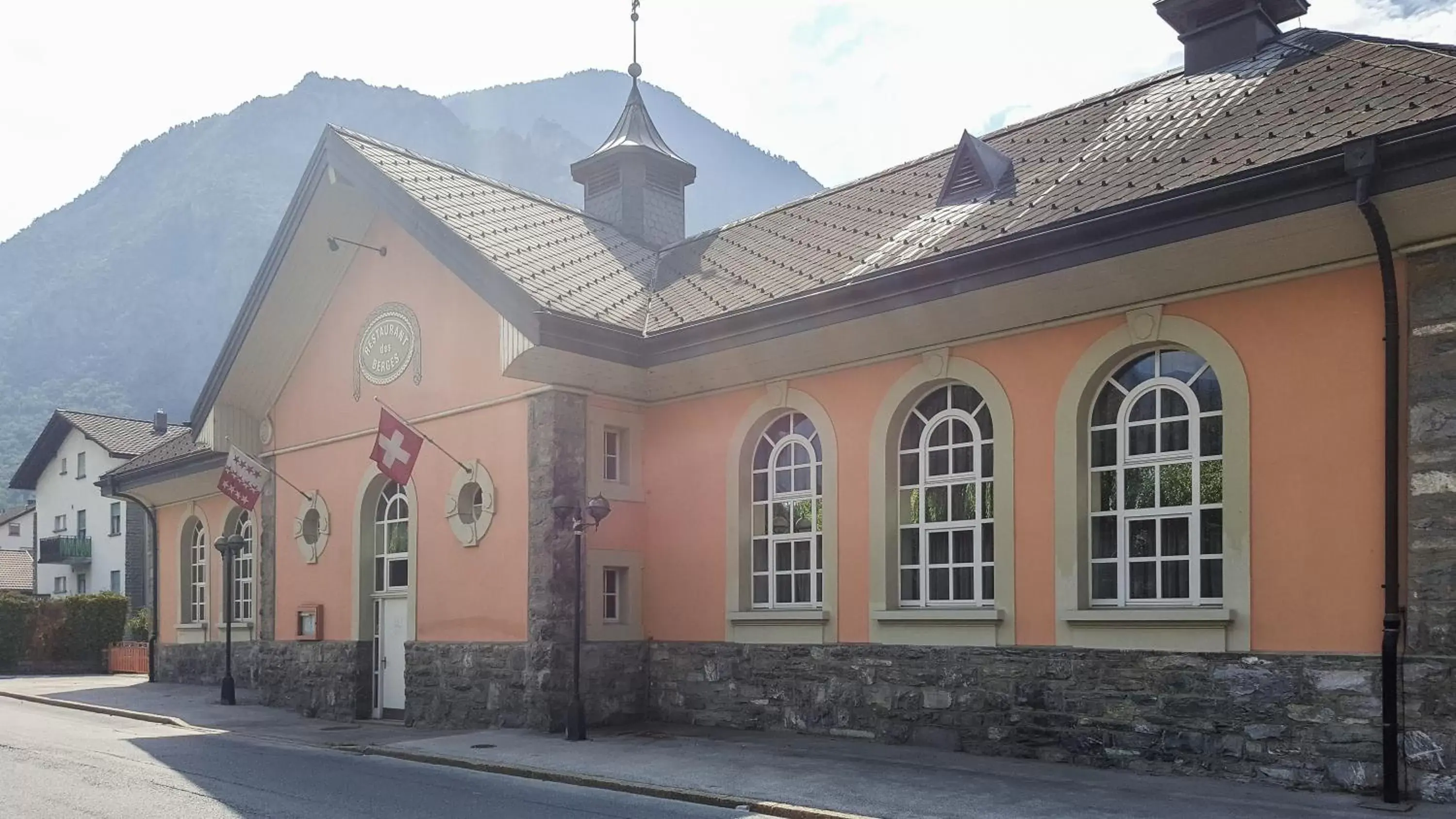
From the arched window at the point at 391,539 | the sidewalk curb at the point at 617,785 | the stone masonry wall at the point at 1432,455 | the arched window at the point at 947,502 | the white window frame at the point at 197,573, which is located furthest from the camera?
the white window frame at the point at 197,573

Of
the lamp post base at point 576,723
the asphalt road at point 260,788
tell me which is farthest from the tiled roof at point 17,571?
the lamp post base at point 576,723

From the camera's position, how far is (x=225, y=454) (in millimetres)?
22453

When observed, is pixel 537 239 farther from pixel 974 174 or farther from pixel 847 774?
pixel 847 774

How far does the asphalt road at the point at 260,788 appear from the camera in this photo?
31.6ft

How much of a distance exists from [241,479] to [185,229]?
4619 inches

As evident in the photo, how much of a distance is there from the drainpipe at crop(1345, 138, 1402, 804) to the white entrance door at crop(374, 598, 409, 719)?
40.8 ft

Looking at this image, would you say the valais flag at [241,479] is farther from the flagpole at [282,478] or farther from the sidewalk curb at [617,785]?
the sidewalk curb at [617,785]

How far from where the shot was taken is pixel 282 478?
1994cm

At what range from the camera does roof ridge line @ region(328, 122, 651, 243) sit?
17.8 metres

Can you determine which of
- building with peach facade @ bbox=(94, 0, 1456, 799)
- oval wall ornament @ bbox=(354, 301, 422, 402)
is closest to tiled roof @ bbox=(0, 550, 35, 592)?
building with peach facade @ bbox=(94, 0, 1456, 799)

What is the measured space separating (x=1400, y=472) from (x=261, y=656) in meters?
16.8

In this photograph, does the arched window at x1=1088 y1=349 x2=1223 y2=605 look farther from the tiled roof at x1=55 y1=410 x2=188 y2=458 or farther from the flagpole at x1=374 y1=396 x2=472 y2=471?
the tiled roof at x1=55 y1=410 x2=188 y2=458

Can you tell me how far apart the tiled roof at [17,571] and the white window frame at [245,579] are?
36.1 metres

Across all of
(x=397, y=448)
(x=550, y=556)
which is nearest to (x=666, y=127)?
(x=397, y=448)
